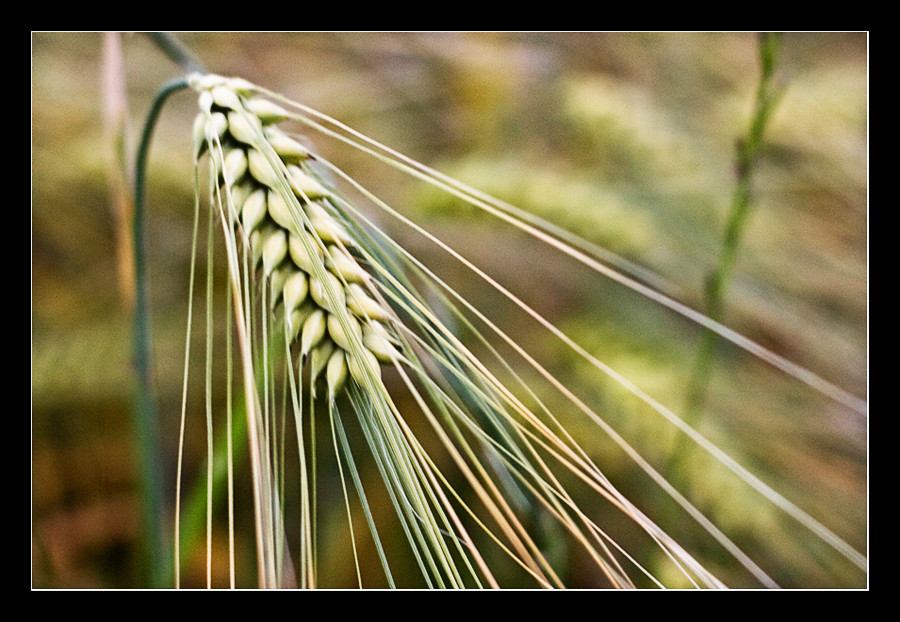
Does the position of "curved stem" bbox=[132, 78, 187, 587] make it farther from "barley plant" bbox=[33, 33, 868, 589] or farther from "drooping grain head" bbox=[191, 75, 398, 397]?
"drooping grain head" bbox=[191, 75, 398, 397]

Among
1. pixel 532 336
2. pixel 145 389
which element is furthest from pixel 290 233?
pixel 532 336

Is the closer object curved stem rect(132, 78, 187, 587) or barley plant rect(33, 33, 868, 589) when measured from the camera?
barley plant rect(33, 33, 868, 589)

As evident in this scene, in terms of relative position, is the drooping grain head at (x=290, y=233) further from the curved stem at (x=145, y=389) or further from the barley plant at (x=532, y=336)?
the curved stem at (x=145, y=389)

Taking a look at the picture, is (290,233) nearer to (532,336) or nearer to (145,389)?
(145,389)

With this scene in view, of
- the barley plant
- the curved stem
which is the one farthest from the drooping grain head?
the curved stem

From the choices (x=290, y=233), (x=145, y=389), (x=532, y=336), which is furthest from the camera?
(x=532, y=336)

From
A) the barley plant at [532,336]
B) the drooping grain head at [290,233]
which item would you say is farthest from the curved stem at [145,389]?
the drooping grain head at [290,233]

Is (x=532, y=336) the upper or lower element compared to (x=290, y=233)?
lower
